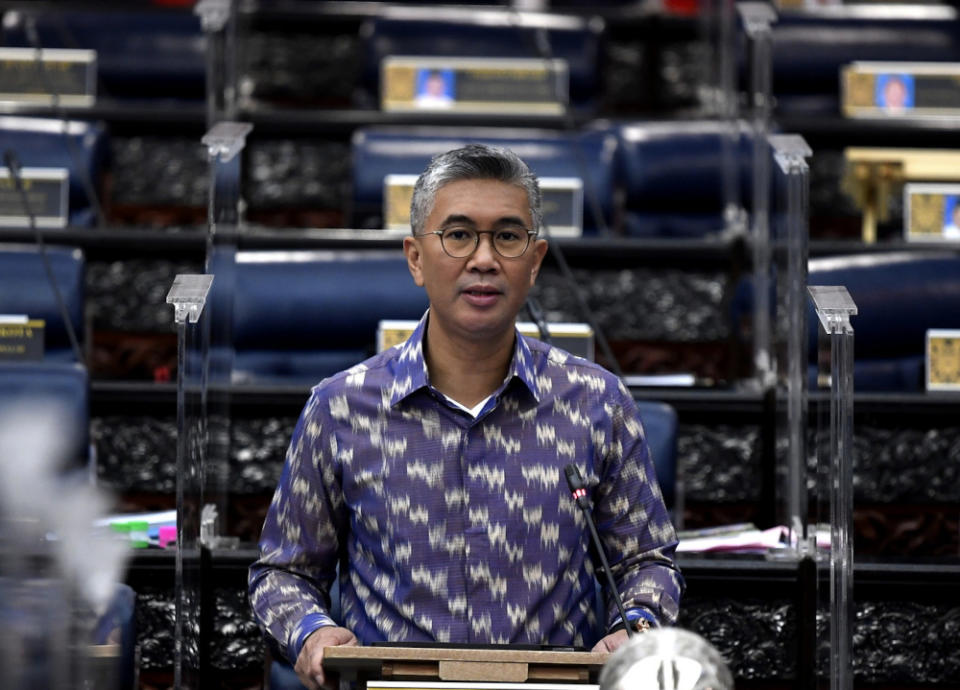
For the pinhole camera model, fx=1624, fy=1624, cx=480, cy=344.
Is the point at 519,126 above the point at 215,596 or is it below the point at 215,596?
above

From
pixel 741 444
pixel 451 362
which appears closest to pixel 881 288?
pixel 741 444

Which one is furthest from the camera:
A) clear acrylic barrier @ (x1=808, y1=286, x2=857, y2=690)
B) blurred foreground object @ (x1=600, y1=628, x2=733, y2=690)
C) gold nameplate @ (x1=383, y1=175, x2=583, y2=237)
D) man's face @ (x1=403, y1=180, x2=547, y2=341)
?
gold nameplate @ (x1=383, y1=175, x2=583, y2=237)

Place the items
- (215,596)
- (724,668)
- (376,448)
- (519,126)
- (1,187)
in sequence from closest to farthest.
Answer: (724,668) < (376,448) < (215,596) < (1,187) < (519,126)

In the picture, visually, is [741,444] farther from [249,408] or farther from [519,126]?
[519,126]

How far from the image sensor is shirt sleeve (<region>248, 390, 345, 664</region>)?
173cm

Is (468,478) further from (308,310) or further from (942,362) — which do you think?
(942,362)

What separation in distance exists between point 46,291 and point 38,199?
0.54 m

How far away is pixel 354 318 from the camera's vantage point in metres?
2.82

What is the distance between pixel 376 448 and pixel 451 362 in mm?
125

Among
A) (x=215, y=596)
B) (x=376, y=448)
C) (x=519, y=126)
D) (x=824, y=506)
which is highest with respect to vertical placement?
(x=519, y=126)

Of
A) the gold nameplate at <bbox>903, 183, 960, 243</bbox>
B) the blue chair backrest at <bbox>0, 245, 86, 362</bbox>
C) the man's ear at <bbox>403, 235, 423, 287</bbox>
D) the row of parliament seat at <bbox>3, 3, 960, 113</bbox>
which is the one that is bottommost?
the blue chair backrest at <bbox>0, 245, 86, 362</bbox>

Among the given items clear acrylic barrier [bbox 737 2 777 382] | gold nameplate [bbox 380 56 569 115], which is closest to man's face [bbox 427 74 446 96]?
gold nameplate [bbox 380 56 569 115]

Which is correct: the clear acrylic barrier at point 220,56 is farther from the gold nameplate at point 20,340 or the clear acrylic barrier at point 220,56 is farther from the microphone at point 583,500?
the microphone at point 583,500

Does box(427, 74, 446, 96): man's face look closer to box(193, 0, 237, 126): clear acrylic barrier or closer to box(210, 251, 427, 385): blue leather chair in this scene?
box(193, 0, 237, 126): clear acrylic barrier
